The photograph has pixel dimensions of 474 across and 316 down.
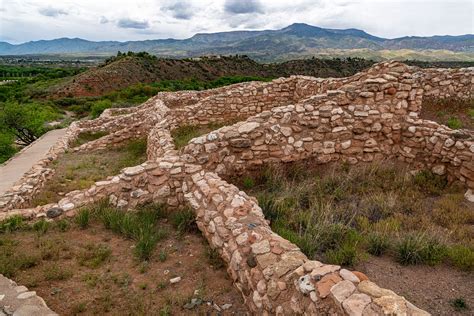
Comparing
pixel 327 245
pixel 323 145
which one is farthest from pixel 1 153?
pixel 327 245

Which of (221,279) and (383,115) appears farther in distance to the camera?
(383,115)

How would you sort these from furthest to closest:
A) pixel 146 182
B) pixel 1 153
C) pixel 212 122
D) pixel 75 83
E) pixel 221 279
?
pixel 75 83 < pixel 1 153 < pixel 212 122 < pixel 146 182 < pixel 221 279

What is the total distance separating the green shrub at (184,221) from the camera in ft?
16.3

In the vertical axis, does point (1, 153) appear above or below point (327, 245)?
below

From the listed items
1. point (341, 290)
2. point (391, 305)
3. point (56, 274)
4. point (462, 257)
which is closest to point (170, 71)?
point (56, 274)

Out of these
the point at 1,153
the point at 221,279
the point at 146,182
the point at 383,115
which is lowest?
the point at 1,153

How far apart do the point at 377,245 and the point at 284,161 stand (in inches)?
112

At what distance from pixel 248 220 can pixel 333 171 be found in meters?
3.04

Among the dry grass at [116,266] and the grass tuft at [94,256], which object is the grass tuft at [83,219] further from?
the grass tuft at [94,256]

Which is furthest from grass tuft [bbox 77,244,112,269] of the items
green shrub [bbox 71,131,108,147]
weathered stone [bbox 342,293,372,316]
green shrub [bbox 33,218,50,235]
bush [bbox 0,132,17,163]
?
bush [bbox 0,132,17,163]

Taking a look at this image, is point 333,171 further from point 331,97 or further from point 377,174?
point 331,97

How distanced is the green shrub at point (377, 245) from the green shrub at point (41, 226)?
4.30m

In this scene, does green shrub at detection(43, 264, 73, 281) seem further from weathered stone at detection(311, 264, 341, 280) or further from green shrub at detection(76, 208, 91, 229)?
weathered stone at detection(311, 264, 341, 280)

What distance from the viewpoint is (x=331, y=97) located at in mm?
6973
